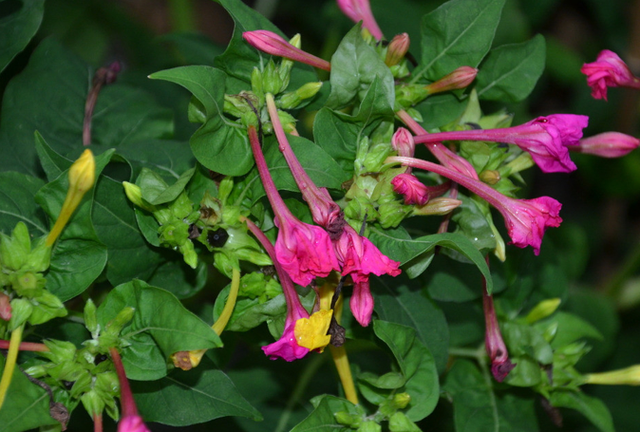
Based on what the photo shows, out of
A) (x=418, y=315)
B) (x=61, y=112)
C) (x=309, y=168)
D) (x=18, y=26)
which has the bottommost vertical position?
(x=418, y=315)

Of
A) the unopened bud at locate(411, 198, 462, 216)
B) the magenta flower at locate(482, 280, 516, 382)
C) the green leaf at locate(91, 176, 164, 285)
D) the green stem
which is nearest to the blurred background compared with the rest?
the green stem

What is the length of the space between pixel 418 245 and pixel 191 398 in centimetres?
42

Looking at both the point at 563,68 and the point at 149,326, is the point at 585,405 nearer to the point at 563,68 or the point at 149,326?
the point at 149,326

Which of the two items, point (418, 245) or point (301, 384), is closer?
point (418, 245)

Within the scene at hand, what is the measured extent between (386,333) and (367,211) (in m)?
0.19

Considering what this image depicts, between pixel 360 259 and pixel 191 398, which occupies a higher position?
pixel 360 259

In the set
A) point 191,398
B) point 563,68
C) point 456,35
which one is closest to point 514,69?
point 456,35

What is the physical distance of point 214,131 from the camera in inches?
39.8

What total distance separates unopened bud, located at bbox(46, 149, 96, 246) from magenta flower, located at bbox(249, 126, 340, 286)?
25cm

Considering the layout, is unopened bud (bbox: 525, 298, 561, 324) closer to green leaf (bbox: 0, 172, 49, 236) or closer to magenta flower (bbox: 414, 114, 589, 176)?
magenta flower (bbox: 414, 114, 589, 176)

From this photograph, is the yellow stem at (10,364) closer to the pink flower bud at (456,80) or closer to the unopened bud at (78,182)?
the unopened bud at (78,182)

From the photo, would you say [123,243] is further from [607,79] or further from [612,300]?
[612,300]

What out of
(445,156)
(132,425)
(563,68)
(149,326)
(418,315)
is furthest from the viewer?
(563,68)

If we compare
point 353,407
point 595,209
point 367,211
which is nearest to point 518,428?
point 353,407
